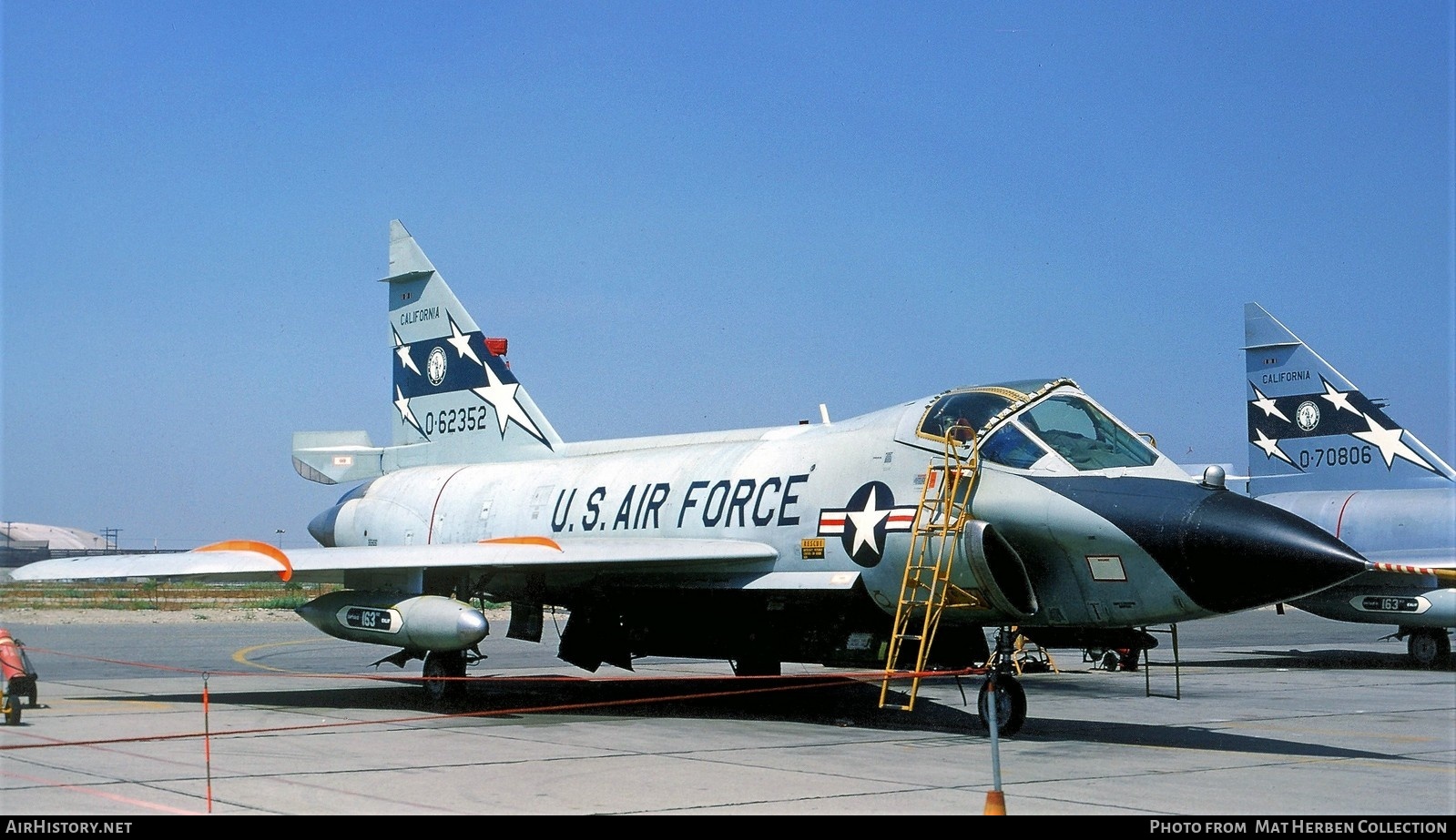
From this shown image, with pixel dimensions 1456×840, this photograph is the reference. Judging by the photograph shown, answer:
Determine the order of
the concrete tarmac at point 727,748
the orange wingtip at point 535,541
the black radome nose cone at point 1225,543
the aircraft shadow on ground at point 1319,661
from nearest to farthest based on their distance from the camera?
Result: the concrete tarmac at point 727,748
the black radome nose cone at point 1225,543
the orange wingtip at point 535,541
the aircraft shadow on ground at point 1319,661

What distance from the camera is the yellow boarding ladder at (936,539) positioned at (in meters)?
11.3

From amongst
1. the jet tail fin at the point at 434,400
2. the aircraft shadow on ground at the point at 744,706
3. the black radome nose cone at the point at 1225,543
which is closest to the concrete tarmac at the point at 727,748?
the aircraft shadow on ground at the point at 744,706

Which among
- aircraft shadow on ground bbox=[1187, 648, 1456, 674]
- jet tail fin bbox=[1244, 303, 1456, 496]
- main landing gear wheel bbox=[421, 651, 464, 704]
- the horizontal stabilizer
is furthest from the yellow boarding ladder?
jet tail fin bbox=[1244, 303, 1456, 496]

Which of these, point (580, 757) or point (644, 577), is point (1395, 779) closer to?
point (580, 757)

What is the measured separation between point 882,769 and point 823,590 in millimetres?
3048

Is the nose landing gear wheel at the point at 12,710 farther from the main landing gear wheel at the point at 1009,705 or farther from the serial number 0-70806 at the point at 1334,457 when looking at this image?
the serial number 0-70806 at the point at 1334,457

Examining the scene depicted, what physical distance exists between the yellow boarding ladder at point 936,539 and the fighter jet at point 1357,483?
10.3 meters

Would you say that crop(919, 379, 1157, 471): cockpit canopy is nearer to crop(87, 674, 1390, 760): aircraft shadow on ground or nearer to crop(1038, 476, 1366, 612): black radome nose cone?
crop(1038, 476, 1366, 612): black radome nose cone

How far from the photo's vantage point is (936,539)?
11594 millimetres

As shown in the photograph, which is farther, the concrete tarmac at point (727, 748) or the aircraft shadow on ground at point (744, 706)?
the aircraft shadow on ground at point (744, 706)

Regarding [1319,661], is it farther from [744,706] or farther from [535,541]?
[535,541]

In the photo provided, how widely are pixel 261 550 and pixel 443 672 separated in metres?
2.12

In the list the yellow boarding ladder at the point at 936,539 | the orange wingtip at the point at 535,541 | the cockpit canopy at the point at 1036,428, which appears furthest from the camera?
the orange wingtip at the point at 535,541

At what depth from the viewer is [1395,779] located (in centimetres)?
916
